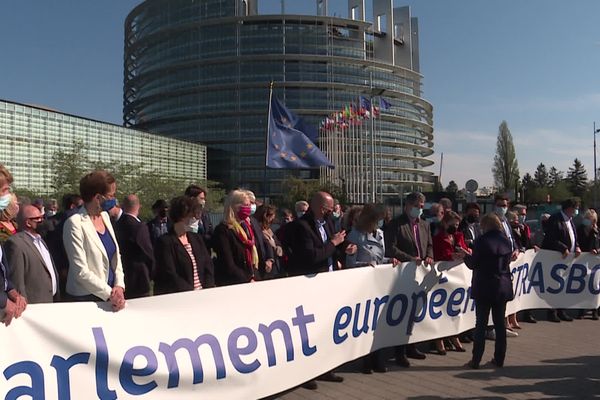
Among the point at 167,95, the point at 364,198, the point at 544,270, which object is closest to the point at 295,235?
the point at 544,270

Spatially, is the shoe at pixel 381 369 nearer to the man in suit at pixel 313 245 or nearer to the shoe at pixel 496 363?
the man in suit at pixel 313 245

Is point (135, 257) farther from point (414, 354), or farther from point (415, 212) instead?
point (414, 354)

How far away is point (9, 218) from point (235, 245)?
6.99 feet

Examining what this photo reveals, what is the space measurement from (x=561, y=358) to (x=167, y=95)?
98379mm

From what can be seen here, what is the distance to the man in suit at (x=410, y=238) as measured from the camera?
663 cm

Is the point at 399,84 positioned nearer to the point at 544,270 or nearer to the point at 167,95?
→ the point at 167,95

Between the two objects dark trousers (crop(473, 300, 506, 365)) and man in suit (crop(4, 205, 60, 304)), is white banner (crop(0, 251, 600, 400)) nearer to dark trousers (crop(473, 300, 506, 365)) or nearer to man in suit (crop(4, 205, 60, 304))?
man in suit (crop(4, 205, 60, 304))

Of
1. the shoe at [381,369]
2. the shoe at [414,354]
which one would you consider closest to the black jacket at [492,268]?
the shoe at [414,354]

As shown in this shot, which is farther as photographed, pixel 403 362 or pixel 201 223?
pixel 201 223

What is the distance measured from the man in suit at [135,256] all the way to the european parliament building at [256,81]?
8346cm

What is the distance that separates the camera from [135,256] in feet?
18.5

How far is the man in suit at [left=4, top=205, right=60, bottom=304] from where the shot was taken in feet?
12.8

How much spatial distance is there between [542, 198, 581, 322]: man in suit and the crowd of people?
1.01 meters

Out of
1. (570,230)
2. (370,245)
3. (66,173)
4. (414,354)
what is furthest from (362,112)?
(370,245)
